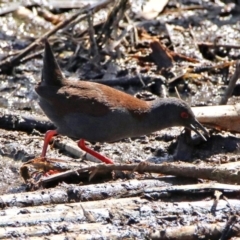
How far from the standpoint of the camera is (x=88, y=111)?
7.59 m

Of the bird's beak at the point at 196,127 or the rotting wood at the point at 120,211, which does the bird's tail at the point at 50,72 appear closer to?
the bird's beak at the point at 196,127

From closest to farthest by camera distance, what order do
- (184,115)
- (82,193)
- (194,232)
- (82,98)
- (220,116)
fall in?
1. (194,232)
2. (82,193)
3. (82,98)
4. (184,115)
5. (220,116)

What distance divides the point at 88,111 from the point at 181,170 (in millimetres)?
1515

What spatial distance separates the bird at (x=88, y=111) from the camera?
7.59 m

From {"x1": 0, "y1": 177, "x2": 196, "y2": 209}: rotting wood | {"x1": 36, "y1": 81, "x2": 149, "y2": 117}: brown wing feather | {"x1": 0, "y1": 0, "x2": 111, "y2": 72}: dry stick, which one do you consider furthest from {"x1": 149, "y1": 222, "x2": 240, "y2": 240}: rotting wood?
{"x1": 0, "y1": 0, "x2": 111, "y2": 72}: dry stick

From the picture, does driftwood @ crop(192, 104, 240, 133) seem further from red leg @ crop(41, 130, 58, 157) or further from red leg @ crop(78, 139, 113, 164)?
red leg @ crop(41, 130, 58, 157)

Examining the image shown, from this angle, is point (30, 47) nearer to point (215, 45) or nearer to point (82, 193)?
point (215, 45)

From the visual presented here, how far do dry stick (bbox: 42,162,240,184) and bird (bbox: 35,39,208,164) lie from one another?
3.07 feet

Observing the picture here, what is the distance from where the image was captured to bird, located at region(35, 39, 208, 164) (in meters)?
7.59

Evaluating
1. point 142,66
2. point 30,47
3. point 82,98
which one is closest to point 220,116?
point 82,98

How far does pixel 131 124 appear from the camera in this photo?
779cm

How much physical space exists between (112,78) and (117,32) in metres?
0.98

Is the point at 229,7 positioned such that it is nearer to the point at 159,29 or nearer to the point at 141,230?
the point at 159,29

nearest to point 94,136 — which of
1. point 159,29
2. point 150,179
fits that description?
point 150,179
